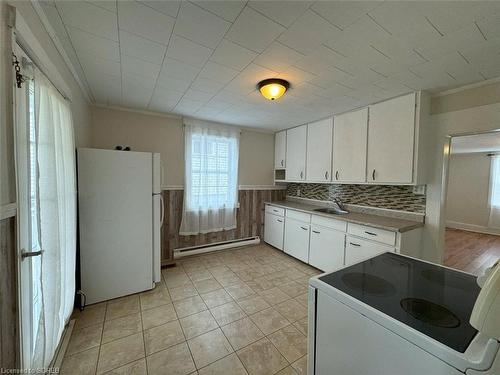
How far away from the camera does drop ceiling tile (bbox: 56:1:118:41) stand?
1.13 metres

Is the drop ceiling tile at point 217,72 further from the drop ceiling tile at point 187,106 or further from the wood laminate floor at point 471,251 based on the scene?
the wood laminate floor at point 471,251

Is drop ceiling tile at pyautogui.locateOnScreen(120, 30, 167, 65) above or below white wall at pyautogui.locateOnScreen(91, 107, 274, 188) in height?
above

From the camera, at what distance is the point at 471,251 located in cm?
393

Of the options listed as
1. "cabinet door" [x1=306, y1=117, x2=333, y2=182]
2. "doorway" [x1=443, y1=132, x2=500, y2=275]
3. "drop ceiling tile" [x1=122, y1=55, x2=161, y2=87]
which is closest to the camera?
"drop ceiling tile" [x1=122, y1=55, x2=161, y2=87]

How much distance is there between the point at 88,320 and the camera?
1.90 meters

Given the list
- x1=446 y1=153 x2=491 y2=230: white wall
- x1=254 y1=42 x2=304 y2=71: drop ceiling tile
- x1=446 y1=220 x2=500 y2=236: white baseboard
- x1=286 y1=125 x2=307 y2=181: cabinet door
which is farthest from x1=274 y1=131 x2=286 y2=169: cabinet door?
x1=446 y1=220 x2=500 y2=236: white baseboard

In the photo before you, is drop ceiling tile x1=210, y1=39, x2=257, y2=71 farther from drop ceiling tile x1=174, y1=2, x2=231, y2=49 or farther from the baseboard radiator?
the baseboard radiator

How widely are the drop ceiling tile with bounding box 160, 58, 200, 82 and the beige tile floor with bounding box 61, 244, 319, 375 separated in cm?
231

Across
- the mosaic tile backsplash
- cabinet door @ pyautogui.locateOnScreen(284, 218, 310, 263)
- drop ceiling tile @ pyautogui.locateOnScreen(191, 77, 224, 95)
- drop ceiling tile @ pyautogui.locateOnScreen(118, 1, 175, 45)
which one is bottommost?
cabinet door @ pyautogui.locateOnScreen(284, 218, 310, 263)

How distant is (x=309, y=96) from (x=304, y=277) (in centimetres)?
233

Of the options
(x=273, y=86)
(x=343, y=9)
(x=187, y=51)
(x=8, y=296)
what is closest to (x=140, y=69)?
(x=187, y=51)

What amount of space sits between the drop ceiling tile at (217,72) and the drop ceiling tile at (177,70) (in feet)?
0.26

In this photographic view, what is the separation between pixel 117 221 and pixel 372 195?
3270 mm

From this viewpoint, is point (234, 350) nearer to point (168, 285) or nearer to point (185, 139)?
point (168, 285)
